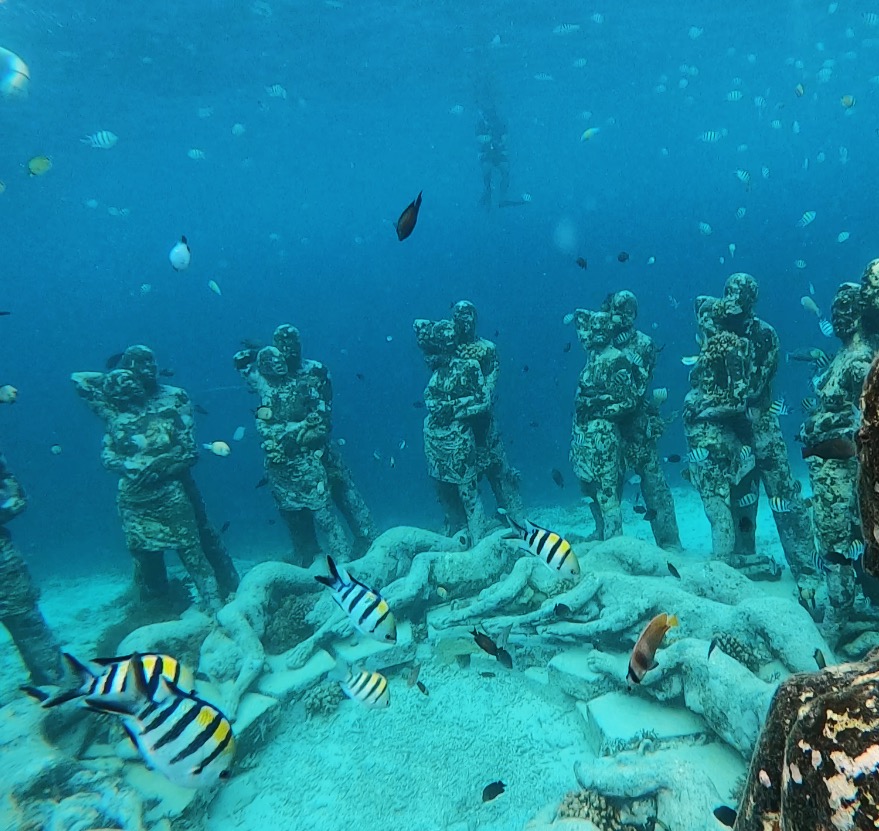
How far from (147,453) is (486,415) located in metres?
6.03

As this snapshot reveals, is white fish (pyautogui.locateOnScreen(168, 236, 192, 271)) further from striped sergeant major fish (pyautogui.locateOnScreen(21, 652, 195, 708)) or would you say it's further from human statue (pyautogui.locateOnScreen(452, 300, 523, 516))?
striped sergeant major fish (pyautogui.locateOnScreen(21, 652, 195, 708))

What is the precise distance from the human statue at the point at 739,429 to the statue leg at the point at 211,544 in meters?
8.56

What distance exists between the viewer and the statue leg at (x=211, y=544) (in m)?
10.4

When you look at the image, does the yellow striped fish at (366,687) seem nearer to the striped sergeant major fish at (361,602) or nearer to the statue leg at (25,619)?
the striped sergeant major fish at (361,602)

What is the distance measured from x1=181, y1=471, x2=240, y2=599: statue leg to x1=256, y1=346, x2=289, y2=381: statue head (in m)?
2.39

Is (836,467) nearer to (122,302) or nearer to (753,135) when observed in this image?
(753,135)

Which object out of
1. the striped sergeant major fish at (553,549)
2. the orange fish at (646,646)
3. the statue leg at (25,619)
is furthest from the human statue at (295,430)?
the orange fish at (646,646)

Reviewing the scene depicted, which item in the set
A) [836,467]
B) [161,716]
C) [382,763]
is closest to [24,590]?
[382,763]

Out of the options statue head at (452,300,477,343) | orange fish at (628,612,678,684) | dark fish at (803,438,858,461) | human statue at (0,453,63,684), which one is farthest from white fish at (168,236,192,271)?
dark fish at (803,438,858,461)

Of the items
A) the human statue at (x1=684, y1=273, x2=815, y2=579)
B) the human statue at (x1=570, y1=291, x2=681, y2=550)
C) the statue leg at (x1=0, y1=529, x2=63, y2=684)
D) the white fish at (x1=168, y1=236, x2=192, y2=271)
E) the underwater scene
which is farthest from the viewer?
the human statue at (x1=570, y1=291, x2=681, y2=550)

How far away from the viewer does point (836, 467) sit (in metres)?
5.74

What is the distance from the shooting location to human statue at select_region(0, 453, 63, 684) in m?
8.56

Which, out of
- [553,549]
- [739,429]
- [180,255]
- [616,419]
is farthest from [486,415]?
[553,549]

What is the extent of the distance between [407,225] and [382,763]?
18.9 ft
